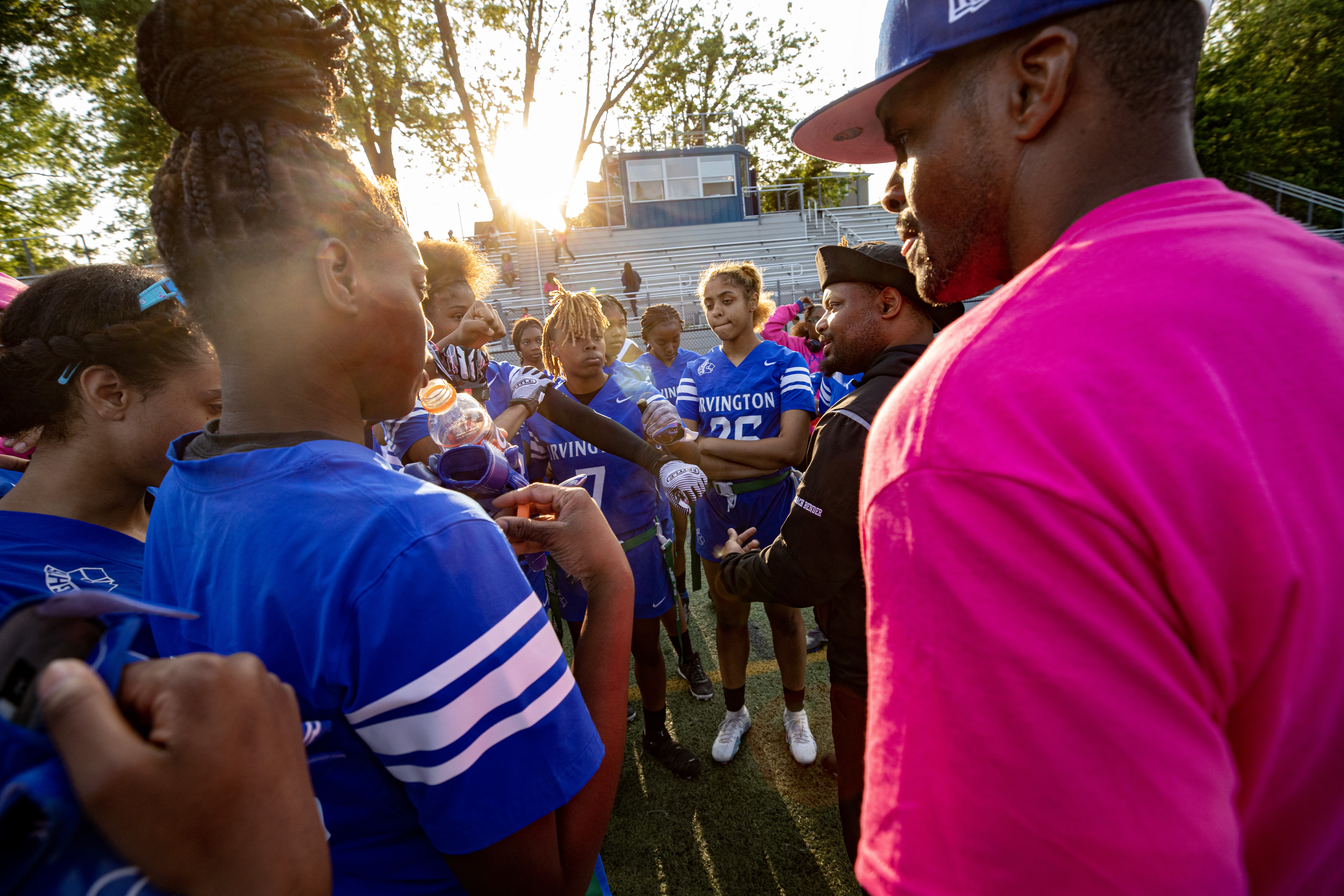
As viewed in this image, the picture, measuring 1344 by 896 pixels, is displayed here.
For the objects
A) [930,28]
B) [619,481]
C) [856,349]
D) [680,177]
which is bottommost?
[619,481]

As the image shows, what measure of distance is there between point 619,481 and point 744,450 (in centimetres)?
81

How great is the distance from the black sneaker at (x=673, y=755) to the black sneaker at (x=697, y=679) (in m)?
0.57

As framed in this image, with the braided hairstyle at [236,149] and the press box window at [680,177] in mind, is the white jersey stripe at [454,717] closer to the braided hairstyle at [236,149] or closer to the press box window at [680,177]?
the braided hairstyle at [236,149]

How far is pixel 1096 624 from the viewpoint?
1.88ft

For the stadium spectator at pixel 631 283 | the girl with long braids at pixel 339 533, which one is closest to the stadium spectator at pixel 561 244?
the stadium spectator at pixel 631 283

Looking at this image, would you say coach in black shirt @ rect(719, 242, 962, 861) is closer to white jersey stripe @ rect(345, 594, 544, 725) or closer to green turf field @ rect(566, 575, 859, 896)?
green turf field @ rect(566, 575, 859, 896)

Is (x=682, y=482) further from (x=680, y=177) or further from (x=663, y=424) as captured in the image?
(x=680, y=177)

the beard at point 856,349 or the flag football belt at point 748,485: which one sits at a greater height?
the beard at point 856,349

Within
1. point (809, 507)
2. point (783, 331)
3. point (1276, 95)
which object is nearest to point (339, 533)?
point (809, 507)

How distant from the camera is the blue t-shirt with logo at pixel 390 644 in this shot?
90cm

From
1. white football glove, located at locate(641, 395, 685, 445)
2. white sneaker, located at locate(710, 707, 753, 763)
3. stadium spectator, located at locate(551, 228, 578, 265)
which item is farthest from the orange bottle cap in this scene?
stadium spectator, located at locate(551, 228, 578, 265)

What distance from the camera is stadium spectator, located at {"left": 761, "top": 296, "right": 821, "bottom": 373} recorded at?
26.2ft

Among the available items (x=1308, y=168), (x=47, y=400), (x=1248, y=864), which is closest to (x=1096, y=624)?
(x=1248, y=864)

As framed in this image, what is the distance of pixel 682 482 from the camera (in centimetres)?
298
